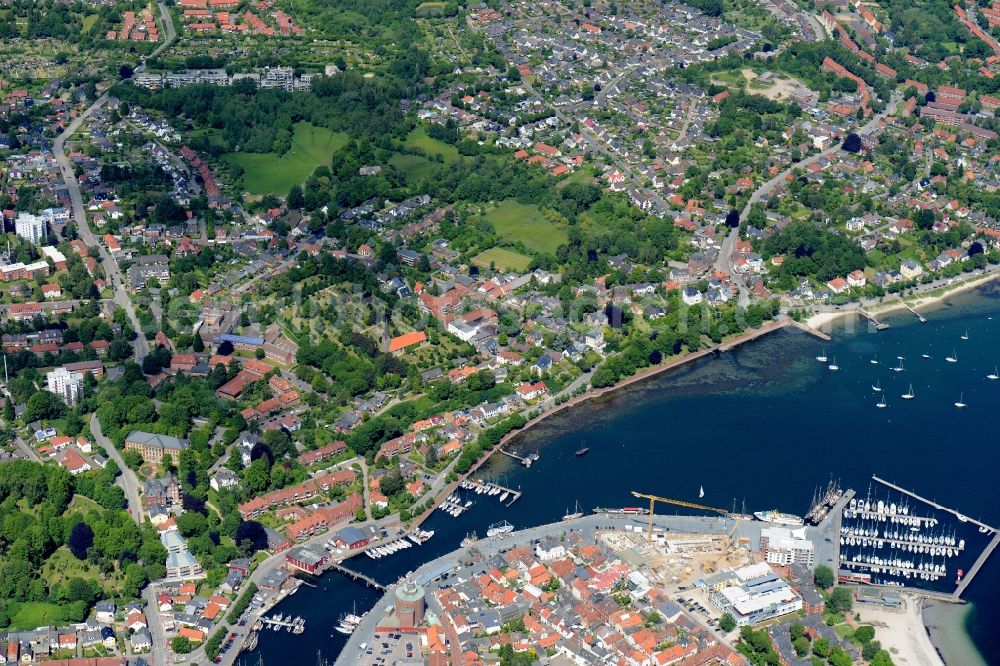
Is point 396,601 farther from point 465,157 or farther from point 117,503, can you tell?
point 465,157

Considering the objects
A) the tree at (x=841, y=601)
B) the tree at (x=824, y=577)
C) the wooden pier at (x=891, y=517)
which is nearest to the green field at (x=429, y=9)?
the wooden pier at (x=891, y=517)

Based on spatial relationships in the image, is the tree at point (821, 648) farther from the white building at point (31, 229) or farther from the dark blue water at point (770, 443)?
the white building at point (31, 229)

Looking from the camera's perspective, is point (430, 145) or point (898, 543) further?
point (430, 145)

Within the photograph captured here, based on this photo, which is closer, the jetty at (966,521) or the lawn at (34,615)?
the lawn at (34,615)

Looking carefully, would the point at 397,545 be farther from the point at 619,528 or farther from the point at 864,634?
the point at 864,634

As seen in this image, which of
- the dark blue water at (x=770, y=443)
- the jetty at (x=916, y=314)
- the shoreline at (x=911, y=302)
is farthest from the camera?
the jetty at (x=916, y=314)

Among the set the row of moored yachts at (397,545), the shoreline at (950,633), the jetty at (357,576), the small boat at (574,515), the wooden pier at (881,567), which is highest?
the shoreline at (950,633)

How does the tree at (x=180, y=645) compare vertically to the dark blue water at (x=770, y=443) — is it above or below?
below

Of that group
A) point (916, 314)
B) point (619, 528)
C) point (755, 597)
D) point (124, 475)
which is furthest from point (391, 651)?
point (916, 314)
